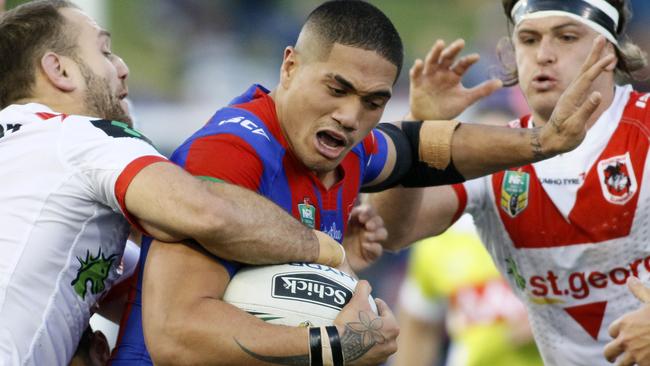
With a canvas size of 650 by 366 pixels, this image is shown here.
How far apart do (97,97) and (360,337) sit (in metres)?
1.50

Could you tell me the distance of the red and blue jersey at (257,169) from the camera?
13.8 ft

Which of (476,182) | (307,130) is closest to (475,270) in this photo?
(476,182)

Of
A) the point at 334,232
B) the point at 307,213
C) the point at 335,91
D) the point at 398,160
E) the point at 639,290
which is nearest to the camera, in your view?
the point at 335,91

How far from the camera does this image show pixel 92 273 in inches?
175

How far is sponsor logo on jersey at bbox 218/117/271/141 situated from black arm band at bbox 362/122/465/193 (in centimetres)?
94

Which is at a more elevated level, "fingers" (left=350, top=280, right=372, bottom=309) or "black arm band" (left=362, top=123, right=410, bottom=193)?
"black arm band" (left=362, top=123, right=410, bottom=193)

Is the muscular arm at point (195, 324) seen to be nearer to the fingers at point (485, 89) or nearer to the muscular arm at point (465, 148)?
the muscular arm at point (465, 148)

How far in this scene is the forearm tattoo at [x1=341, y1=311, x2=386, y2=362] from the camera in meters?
4.11

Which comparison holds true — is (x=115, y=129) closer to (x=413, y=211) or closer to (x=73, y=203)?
(x=73, y=203)

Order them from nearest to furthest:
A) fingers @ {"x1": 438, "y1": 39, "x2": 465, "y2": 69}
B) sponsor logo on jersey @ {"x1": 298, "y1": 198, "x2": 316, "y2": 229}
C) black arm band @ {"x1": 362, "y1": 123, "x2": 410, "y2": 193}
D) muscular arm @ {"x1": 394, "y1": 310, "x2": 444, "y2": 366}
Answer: sponsor logo on jersey @ {"x1": 298, "y1": 198, "x2": 316, "y2": 229} → black arm band @ {"x1": 362, "y1": 123, "x2": 410, "y2": 193} → fingers @ {"x1": 438, "y1": 39, "x2": 465, "y2": 69} → muscular arm @ {"x1": 394, "y1": 310, "x2": 444, "y2": 366}

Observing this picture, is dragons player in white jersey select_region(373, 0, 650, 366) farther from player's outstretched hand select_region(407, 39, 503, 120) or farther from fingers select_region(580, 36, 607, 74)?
fingers select_region(580, 36, 607, 74)

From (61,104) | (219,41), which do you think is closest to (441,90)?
(61,104)

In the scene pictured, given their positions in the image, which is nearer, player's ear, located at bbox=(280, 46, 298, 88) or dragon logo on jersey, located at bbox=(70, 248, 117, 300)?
dragon logo on jersey, located at bbox=(70, 248, 117, 300)

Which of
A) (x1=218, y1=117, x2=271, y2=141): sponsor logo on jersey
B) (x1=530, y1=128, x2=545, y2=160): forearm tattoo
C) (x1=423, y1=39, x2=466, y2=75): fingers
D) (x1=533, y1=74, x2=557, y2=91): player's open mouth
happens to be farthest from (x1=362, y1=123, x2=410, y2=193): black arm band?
(x1=218, y1=117, x2=271, y2=141): sponsor logo on jersey
